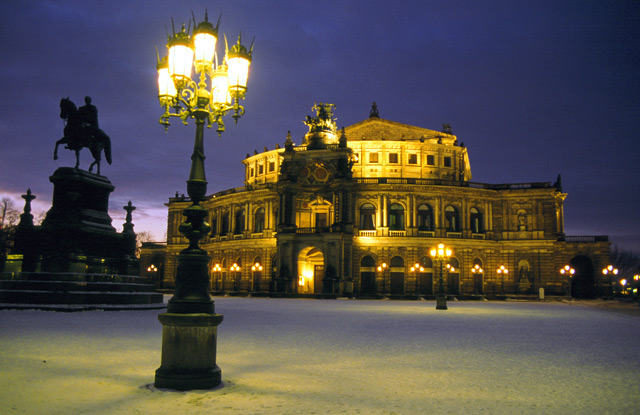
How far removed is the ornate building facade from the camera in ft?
196

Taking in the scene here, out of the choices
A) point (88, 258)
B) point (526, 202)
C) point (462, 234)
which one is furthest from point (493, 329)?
point (526, 202)

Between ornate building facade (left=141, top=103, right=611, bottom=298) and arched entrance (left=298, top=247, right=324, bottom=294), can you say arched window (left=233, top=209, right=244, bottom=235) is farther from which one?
arched entrance (left=298, top=247, right=324, bottom=294)

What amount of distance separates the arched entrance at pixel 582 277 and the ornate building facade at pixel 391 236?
5.4 inches

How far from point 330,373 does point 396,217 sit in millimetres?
54781

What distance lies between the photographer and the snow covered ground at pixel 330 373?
6.61m

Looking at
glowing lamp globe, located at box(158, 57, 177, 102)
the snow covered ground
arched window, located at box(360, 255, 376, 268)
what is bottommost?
the snow covered ground

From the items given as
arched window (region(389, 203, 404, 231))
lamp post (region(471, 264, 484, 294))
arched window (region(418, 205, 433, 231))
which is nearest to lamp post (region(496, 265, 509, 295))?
lamp post (region(471, 264, 484, 294))

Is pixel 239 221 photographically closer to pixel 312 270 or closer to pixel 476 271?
pixel 312 270

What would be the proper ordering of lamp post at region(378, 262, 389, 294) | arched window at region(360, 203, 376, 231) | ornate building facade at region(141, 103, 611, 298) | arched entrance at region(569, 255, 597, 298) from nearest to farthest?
ornate building facade at region(141, 103, 611, 298) < lamp post at region(378, 262, 389, 294) < arched window at region(360, 203, 376, 231) < arched entrance at region(569, 255, 597, 298)

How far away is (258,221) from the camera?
68.5 meters

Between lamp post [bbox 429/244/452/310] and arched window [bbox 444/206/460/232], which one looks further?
arched window [bbox 444/206/460/232]

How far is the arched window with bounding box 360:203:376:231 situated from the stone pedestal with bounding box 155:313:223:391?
182 ft

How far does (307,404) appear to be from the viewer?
22.0ft

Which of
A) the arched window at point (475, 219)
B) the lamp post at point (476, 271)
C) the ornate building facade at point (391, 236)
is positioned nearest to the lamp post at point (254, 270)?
the ornate building facade at point (391, 236)
